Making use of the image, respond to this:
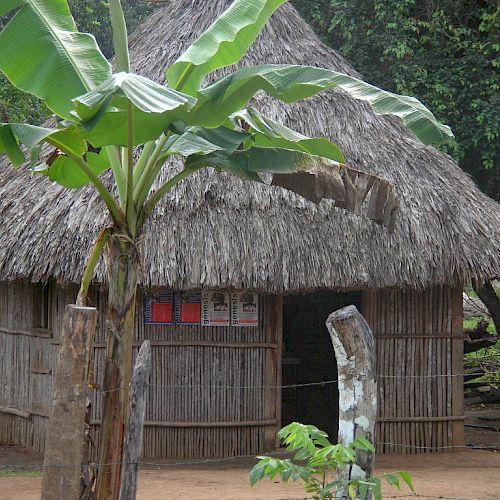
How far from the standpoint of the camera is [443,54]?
A: 12078 millimetres

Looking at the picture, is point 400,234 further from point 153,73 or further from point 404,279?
point 153,73

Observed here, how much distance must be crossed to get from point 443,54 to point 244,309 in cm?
477

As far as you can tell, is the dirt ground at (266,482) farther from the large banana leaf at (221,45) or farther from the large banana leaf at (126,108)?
the large banana leaf at (126,108)

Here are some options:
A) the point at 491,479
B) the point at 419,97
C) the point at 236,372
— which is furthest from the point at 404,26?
the point at 491,479

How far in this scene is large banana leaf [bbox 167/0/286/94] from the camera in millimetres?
5012

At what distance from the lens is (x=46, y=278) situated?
895 centimetres

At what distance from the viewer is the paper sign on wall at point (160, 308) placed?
9.40m

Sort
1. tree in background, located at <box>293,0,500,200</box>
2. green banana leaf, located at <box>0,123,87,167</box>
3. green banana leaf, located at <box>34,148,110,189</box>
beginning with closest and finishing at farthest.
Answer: green banana leaf, located at <box>0,123,87,167</box> → green banana leaf, located at <box>34,148,110,189</box> → tree in background, located at <box>293,0,500,200</box>

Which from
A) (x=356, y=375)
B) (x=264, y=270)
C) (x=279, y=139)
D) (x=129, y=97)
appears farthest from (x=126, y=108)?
(x=264, y=270)

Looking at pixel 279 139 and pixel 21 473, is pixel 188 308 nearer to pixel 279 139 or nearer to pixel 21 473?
pixel 21 473

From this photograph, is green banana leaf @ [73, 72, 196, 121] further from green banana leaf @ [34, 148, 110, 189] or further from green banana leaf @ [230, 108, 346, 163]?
green banana leaf @ [34, 148, 110, 189]

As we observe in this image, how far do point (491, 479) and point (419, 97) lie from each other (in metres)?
5.30

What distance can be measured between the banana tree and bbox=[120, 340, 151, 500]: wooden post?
1.47 ft

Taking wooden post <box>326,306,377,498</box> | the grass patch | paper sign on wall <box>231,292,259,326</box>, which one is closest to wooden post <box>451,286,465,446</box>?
paper sign on wall <box>231,292,259,326</box>
